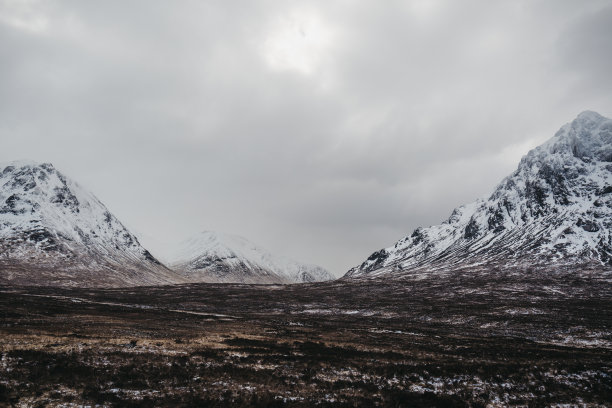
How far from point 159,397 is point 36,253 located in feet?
674

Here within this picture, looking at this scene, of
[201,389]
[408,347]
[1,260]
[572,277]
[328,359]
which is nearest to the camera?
[201,389]

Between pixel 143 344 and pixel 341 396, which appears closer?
pixel 341 396

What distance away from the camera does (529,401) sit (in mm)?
21500

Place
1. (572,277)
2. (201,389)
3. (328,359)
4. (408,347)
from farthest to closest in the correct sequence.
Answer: (572,277) → (408,347) → (328,359) → (201,389)

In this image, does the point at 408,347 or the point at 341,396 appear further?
the point at 408,347

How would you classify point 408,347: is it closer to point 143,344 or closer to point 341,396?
point 341,396

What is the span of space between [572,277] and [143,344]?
5620 inches

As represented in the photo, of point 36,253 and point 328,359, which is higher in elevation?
point 36,253

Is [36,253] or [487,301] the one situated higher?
[36,253]

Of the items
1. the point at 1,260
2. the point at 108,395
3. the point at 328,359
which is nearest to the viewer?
the point at 108,395

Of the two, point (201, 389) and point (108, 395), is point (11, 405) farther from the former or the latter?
point (201, 389)

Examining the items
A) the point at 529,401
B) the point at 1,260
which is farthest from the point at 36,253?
the point at 529,401

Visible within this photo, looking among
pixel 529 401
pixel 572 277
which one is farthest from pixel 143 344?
pixel 572 277

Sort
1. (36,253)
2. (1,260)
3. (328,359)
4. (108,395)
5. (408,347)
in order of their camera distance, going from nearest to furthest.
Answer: (108,395)
(328,359)
(408,347)
(1,260)
(36,253)
